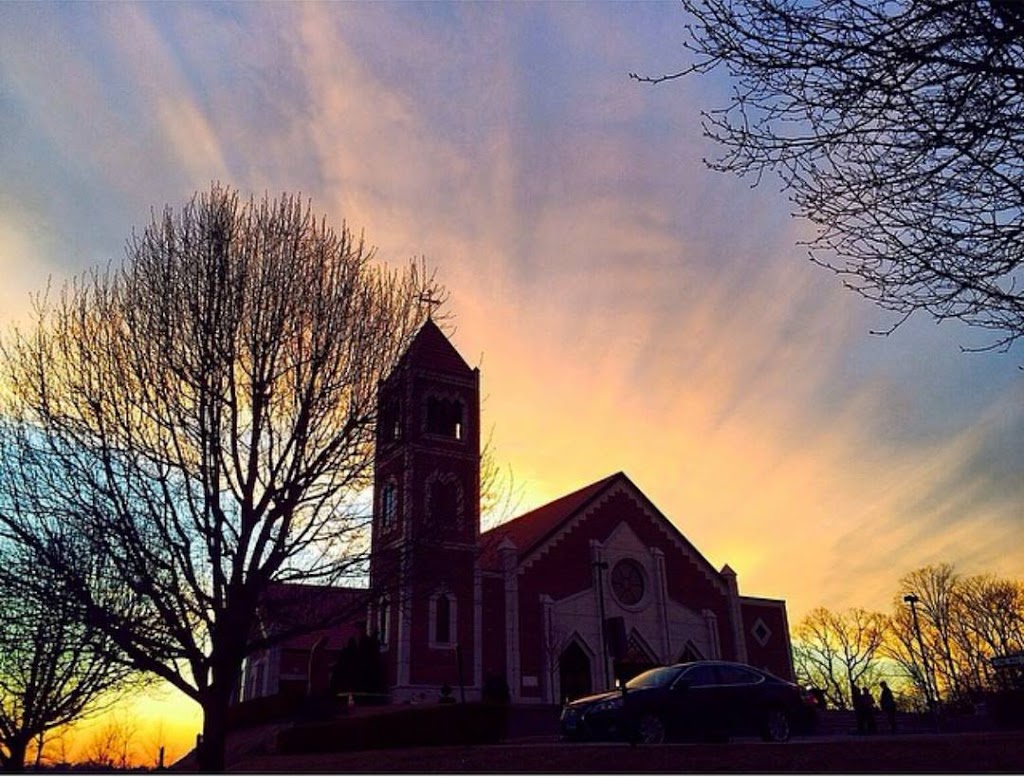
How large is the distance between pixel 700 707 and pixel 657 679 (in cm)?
87

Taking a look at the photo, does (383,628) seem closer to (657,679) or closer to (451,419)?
(451,419)

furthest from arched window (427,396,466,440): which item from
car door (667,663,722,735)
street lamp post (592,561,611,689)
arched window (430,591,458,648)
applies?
car door (667,663,722,735)

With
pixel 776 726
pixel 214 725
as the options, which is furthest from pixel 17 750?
pixel 776 726

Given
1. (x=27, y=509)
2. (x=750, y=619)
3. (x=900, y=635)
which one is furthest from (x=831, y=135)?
(x=900, y=635)

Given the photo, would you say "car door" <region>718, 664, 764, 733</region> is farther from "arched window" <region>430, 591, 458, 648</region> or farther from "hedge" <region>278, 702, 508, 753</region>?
"arched window" <region>430, 591, 458, 648</region>

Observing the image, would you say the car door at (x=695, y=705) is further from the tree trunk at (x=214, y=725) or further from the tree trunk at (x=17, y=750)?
the tree trunk at (x=17, y=750)

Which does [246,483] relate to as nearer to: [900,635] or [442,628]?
[442,628]

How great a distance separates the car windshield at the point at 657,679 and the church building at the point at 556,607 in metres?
9.52

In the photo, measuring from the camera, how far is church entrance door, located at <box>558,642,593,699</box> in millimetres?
33219

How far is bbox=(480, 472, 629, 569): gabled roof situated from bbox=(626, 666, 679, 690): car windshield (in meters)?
18.3

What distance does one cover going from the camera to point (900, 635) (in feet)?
225

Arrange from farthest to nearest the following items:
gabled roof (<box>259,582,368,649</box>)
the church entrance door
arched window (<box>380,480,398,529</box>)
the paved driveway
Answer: the church entrance door
arched window (<box>380,480,398,529</box>)
gabled roof (<box>259,582,368,649</box>)
the paved driveway

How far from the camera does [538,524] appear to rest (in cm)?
4028

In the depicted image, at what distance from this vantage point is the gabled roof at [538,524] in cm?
3470
